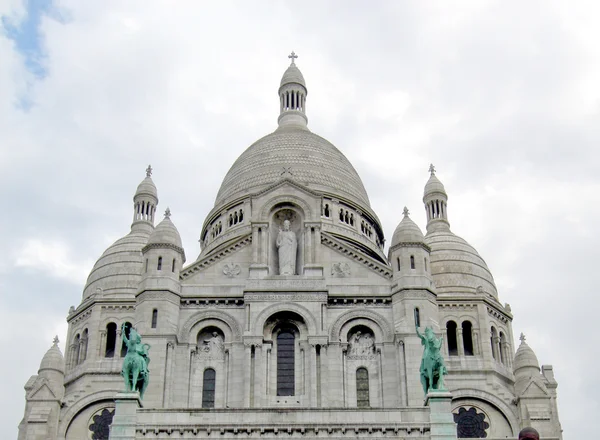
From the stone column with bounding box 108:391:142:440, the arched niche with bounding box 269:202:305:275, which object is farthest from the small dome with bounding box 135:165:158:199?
the stone column with bounding box 108:391:142:440

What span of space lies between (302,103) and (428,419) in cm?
3898

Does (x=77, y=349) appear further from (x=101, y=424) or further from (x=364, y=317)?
(x=364, y=317)

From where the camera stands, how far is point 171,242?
4388cm

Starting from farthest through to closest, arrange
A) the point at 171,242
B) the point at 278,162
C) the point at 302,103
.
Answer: the point at 302,103
the point at 278,162
the point at 171,242

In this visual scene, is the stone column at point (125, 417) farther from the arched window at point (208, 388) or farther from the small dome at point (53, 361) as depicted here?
the small dome at point (53, 361)

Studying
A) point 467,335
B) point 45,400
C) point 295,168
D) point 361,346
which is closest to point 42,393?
point 45,400

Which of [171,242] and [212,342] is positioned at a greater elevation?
[171,242]

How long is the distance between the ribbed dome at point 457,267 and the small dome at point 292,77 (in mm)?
18196

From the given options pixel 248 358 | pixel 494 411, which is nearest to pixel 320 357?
Result: pixel 248 358

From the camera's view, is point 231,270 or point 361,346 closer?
point 361,346

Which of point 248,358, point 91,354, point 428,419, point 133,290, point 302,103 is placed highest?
point 302,103

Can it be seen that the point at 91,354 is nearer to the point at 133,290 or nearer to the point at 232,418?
the point at 133,290

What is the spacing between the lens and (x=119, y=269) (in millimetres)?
55562

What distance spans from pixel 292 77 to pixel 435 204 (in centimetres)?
1513
